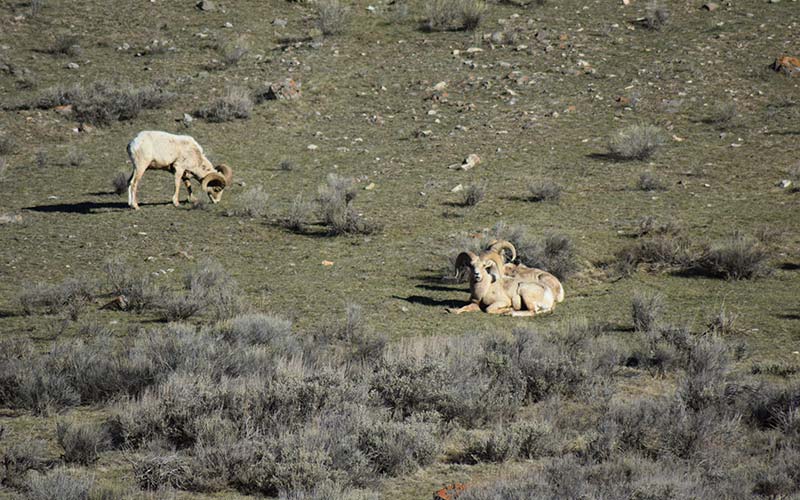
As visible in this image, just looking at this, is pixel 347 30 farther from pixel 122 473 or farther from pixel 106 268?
pixel 122 473

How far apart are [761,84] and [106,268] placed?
66.4ft

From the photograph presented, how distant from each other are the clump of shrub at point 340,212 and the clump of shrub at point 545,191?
409cm

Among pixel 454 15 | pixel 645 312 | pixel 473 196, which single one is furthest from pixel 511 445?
pixel 454 15

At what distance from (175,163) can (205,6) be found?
47.6ft

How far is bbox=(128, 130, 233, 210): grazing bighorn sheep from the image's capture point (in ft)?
63.4

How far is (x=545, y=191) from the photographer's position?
20.4 meters

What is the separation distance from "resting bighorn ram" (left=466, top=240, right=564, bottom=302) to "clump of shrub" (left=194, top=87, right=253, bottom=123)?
42.7ft

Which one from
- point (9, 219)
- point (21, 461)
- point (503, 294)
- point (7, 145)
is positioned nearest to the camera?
point (21, 461)

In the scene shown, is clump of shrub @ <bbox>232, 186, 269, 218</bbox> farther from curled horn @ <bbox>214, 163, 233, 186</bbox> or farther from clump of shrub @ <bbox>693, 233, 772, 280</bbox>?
clump of shrub @ <bbox>693, 233, 772, 280</bbox>

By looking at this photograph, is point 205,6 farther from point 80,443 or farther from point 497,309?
point 80,443

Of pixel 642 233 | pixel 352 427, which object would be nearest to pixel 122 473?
pixel 352 427

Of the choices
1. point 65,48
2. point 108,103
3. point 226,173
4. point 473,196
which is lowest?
point 473,196

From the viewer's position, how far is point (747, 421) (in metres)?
9.41

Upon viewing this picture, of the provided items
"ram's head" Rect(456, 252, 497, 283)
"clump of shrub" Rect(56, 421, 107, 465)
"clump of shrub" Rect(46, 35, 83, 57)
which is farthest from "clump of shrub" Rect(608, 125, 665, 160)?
"clump of shrub" Rect(46, 35, 83, 57)
